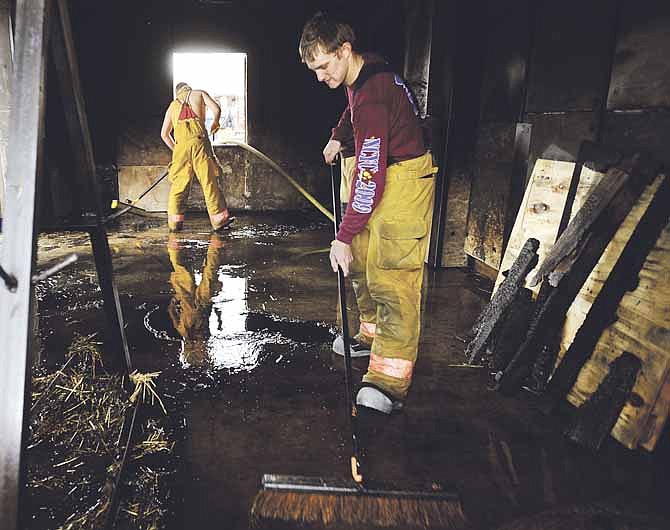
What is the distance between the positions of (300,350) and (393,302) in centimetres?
110

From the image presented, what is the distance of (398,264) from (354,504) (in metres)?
1.26

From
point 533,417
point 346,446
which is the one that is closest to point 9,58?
point 346,446

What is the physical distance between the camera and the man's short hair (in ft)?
8.55

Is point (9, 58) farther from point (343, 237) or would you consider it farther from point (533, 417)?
point (533, 417)

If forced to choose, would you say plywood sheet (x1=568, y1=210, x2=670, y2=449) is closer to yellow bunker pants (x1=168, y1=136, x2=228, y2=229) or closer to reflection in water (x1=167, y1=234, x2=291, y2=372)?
reflection in water (x1=167, y1=234, x2=291, y2=372)

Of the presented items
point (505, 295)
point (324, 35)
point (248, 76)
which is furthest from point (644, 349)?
point (248, 76)

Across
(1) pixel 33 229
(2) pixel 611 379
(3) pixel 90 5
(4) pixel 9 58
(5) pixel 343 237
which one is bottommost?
(2) pixel 611 379

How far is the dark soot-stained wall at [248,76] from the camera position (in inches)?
360

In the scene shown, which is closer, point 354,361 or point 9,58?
point 354,361

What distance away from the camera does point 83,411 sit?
2760 millimetres

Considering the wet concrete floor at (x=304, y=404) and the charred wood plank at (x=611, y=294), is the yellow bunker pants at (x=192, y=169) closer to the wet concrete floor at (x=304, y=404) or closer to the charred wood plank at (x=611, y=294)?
the wet concrete floor at (x=304, y=404)

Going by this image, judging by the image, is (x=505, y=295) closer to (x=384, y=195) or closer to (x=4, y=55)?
(x=384, y=195)

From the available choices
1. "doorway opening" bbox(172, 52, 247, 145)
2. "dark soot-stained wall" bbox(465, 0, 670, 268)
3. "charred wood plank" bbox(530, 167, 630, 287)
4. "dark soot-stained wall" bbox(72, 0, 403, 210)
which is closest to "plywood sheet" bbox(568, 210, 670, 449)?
"charred wood plank" bbox(530, 167, 630, 287)

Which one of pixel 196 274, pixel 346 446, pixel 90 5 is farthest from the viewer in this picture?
pixel 90 5
